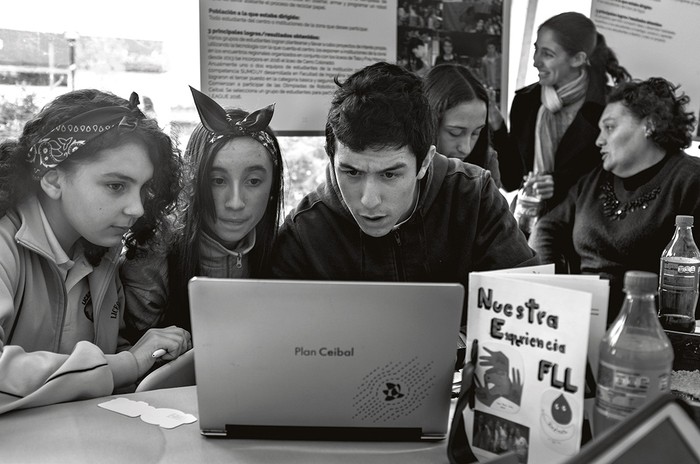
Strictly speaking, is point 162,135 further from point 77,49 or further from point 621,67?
point 621,67

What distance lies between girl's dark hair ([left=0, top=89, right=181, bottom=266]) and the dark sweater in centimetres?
170

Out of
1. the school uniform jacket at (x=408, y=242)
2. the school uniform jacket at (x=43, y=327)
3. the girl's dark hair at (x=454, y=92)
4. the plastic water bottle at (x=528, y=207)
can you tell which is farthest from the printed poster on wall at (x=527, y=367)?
the plastic water bottle at (x=528, y=207)

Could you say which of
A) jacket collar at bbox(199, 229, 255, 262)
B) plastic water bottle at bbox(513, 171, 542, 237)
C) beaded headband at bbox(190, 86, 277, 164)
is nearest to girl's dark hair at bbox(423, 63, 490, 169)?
plastic water bottle at bbox(513, 171, 542, 237)

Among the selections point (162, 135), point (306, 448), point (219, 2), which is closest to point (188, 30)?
point (219, 2)

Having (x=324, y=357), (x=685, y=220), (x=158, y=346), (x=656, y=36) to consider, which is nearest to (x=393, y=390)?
(x=324, y=357)

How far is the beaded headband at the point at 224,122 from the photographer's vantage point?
1718 mm

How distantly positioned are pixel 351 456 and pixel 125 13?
1.85m

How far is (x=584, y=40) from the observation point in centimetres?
308

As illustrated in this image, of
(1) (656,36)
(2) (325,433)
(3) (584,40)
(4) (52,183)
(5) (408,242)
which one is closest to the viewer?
(2) (325,433)

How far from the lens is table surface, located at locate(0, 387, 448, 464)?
100cm

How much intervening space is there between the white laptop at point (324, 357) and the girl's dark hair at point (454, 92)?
1514 millimetres

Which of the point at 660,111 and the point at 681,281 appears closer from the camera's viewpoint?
the point at 681,281

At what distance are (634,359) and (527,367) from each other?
0.14 metres

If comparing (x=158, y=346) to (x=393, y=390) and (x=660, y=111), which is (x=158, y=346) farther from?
(x=660, y=111)
